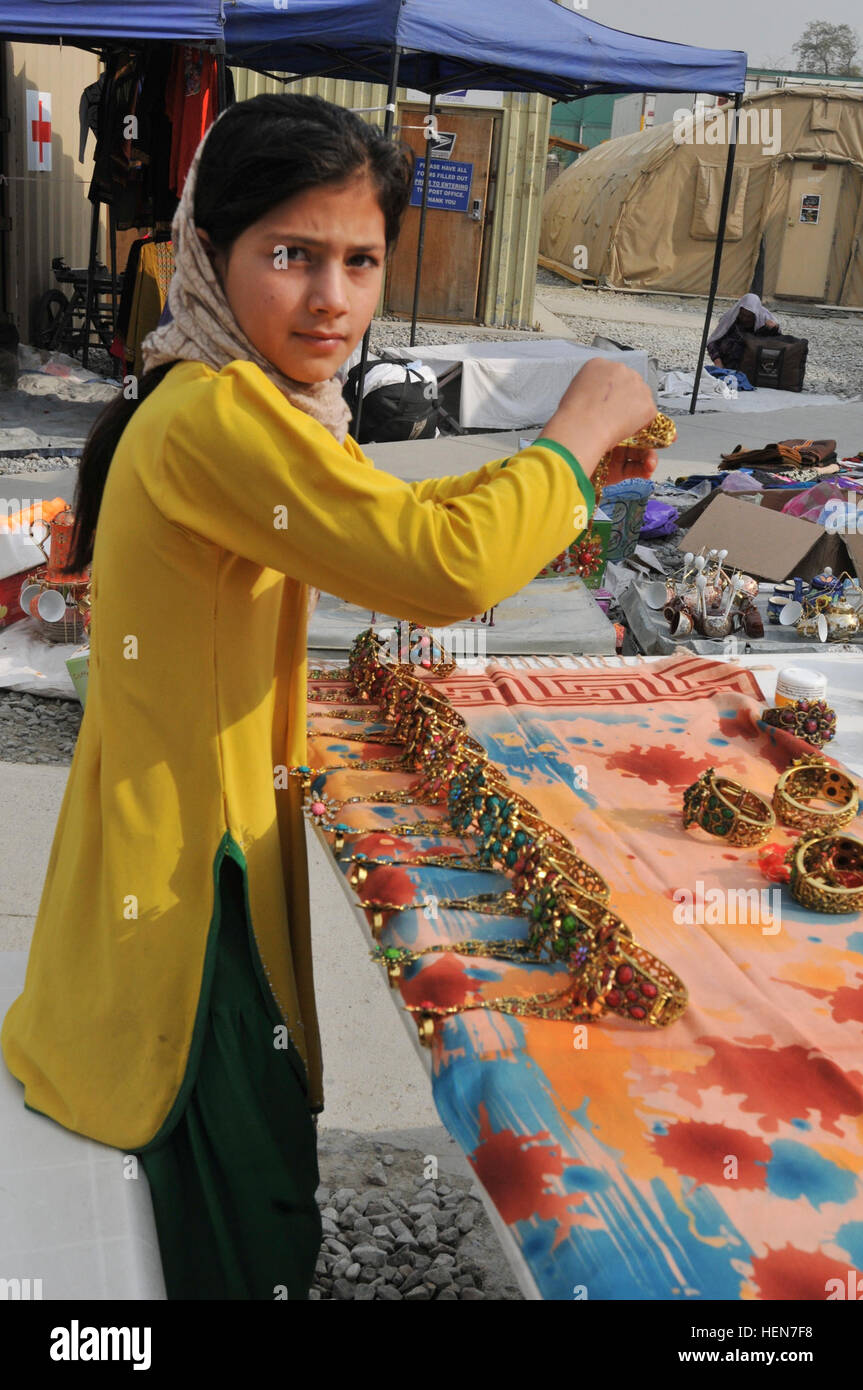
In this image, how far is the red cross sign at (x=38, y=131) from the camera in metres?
10.3

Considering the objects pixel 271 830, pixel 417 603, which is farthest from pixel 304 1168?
pixel 417 603

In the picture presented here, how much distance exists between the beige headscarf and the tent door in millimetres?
19053

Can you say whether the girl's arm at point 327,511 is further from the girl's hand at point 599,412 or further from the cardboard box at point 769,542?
the cardboard box at point 769,542

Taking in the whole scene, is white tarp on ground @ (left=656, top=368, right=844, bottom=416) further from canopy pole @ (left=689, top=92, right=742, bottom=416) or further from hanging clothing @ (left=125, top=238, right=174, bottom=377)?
hanging clothing @ (left=125, top=238, right=174, bottom=377)

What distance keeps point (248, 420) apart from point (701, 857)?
32.4 inches

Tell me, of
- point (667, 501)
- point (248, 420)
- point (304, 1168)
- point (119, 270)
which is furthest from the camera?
point (119, 270)

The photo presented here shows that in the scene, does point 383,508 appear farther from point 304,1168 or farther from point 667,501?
point 667,501

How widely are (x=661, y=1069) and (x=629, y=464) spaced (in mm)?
877

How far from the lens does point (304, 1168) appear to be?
1.52 metres

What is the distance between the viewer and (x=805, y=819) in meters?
1.65

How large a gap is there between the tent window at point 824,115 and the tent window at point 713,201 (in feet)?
3.70

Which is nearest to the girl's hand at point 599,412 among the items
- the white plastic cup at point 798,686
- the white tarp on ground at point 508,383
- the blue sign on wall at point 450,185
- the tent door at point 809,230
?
the white plastic cup at point 798,686

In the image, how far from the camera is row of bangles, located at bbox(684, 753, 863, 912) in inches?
58.2

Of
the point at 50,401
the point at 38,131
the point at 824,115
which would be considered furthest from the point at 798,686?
the point at 824,115
